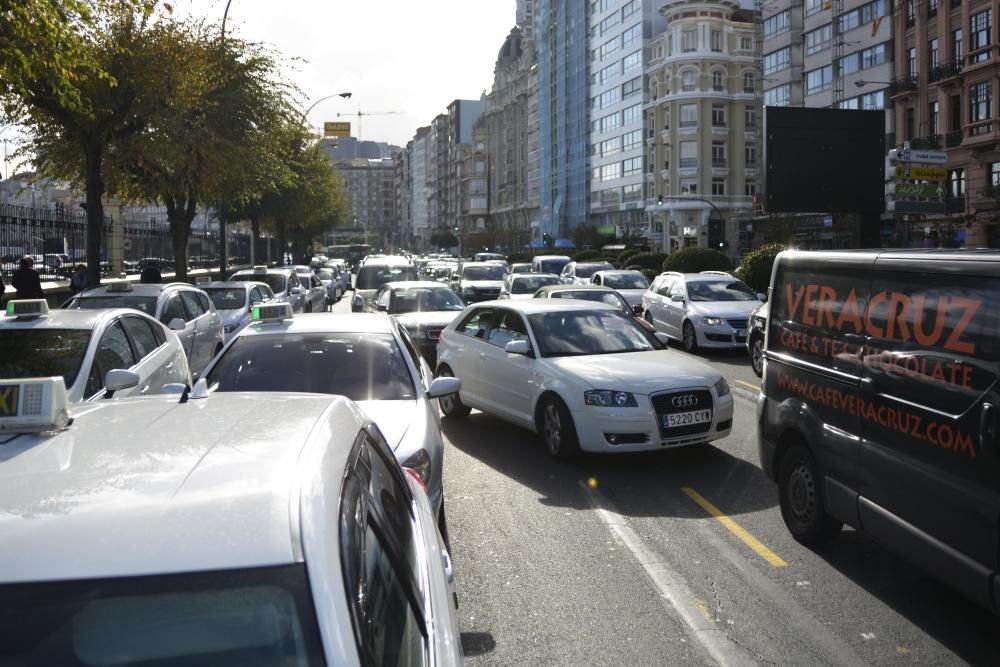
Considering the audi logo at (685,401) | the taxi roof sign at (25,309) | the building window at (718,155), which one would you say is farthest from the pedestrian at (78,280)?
the building window at (718,155)

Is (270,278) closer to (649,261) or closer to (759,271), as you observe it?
(759,271)

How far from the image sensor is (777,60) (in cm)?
6844

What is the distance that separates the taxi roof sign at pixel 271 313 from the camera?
800cm

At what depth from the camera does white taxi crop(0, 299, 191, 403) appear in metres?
7.48

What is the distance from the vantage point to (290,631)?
1.98 meters

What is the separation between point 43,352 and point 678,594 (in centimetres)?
516

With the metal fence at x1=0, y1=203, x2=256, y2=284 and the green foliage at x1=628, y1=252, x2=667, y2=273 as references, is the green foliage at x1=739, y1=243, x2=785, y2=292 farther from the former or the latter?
the metal fence at x1=0, y1=203, x2=256, y2=284

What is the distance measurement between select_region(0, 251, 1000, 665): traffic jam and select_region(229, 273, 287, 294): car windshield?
10967 millimetres

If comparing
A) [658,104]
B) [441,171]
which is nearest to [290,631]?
[658,104]

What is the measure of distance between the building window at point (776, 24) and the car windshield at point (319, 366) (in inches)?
2606

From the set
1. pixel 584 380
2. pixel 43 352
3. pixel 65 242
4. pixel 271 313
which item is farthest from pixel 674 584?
pixel 65 242

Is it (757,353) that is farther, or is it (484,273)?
(484,273)

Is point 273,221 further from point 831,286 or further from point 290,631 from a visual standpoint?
point 290,631

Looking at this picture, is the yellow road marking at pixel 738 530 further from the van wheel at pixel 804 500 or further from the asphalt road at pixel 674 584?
the van wheel at pixel 804 500
